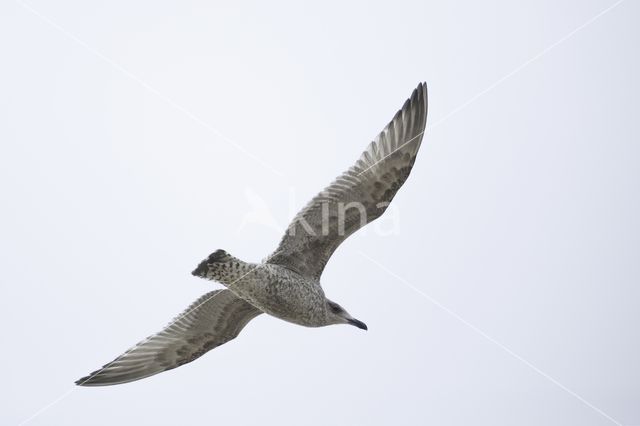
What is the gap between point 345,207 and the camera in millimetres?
10445

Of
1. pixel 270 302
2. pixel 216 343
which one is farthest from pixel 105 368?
pixel 270 302

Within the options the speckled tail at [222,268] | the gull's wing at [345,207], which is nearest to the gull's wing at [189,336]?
the gull's wing at [345,207]

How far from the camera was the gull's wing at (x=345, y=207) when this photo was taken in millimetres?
10414

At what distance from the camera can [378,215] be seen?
10.6m

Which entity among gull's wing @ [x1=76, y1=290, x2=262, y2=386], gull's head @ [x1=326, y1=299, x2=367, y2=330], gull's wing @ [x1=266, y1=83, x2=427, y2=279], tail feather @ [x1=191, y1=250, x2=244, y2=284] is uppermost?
gull's wing @ [x1=266, y1=83, x2=427, y2=279]

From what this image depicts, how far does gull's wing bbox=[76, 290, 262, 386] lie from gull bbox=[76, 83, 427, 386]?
1 centimetres

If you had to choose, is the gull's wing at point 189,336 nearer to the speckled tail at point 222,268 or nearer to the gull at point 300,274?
the gull at point 300,274

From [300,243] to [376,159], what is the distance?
1433 mm

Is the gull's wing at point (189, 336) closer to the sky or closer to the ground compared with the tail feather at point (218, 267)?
closer to the ground

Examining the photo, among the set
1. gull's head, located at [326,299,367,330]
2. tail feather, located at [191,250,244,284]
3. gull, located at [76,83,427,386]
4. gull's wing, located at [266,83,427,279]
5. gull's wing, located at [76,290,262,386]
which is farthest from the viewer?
gull's wing, located at [76,290,262,386]

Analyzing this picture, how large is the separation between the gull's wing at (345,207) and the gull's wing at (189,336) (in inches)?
37.3

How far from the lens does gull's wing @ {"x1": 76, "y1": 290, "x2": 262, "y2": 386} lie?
1082cm

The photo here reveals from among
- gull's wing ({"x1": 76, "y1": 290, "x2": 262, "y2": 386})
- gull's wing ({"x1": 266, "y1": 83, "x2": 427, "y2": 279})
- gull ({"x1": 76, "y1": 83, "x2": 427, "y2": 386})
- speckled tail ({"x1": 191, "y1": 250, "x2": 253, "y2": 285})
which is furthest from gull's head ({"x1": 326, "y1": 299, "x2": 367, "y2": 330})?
speckled tail ({"x1": 191, "y1": 250, "x2": 253, "y2": 285})

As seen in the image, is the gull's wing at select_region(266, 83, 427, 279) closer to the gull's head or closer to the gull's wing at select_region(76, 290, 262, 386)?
the gull's head
